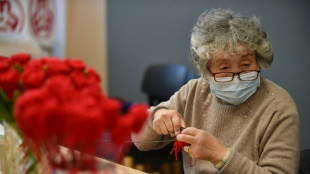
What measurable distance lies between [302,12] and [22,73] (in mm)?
1892

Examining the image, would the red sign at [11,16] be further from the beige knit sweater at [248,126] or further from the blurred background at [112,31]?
the beige knit sweater at [248,126]

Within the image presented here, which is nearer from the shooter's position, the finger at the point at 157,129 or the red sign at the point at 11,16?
the finger at the point at 157,129

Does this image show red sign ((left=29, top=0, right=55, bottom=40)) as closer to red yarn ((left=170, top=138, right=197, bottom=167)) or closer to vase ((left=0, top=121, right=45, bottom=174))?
red yarn ((left=170, top=138, right=197, bottom=167))

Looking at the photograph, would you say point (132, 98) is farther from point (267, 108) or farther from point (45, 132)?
point (45, 132)

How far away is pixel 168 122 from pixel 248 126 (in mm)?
244

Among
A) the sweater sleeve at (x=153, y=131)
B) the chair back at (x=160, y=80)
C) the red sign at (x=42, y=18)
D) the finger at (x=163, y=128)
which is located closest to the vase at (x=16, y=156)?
the sweater sleeve at (x=153, y=131)

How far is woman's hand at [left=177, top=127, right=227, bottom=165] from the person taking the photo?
1047 millimetres

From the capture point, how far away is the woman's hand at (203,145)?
3.43 ft

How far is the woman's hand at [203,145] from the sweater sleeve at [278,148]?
3cm

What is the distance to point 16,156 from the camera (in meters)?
0.84

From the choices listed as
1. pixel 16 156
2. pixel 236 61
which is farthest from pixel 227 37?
pixel 16 156

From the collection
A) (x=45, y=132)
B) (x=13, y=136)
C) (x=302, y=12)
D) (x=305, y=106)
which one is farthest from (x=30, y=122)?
(x=302, y=12)

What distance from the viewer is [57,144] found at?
0.64 m

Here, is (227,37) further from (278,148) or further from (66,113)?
(66,113)
